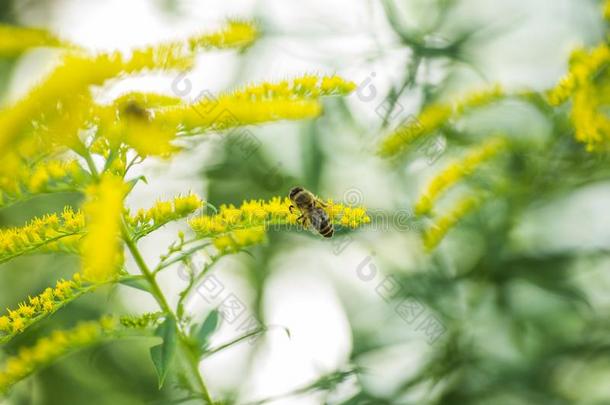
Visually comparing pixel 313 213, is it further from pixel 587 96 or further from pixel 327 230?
pixel 587 96

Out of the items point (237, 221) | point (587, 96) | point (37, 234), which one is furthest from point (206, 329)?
point (587, 96)

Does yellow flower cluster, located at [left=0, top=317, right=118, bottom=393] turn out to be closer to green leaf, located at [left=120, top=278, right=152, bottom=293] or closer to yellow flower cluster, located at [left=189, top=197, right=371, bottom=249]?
green leaf, located at [left=120, top=278, right=152, bottom=293]

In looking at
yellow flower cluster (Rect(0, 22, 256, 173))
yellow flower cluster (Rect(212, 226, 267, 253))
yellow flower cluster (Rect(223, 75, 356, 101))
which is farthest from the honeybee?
yellow flower cluster (Rect(212, 226, 267, 253))

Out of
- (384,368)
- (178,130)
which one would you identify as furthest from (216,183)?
(178,130)

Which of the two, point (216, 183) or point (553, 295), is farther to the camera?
point (216, 183)

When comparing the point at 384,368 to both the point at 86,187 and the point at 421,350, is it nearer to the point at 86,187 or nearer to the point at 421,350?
the point at 421,350

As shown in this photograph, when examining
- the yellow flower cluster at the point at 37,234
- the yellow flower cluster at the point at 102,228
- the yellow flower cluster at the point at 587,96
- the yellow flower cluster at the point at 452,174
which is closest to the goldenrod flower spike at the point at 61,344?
the yellow flower cluster at the point at 37,234
